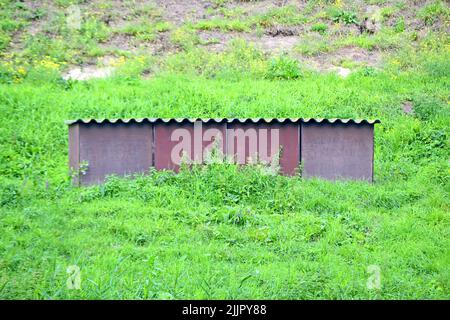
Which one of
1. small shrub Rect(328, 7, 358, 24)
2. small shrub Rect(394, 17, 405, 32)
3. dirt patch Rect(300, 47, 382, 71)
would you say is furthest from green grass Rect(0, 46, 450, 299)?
small shrub Rect(328, 7, 358, 24)

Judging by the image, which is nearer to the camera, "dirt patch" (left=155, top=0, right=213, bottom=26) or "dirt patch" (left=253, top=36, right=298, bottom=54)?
"dirt patch" (left=253, top=36, right=298, bottom=54)

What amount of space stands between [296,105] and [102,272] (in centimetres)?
872

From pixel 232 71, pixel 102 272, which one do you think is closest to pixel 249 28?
pixel 232 71

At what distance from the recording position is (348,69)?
18234 millimetres

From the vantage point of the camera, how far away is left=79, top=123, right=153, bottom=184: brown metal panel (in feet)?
37.0

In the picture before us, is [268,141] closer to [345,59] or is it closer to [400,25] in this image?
[345,59]

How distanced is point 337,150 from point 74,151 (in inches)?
195

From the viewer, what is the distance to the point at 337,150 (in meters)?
11.7

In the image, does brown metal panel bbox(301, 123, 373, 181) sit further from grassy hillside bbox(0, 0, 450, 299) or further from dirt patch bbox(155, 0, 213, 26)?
dirt patch bbox(155, 0, 213, 26)

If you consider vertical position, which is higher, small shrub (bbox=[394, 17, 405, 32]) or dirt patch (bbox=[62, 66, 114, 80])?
small shrub (bbox=[394, 17, 405, 32])

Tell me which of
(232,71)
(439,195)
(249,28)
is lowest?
(439,195)

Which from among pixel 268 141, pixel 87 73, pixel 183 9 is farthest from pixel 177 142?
pixel 183 9
